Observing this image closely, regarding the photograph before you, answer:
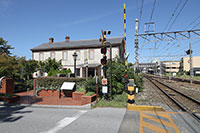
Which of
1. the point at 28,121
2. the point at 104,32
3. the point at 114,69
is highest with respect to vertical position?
the point at 104,32

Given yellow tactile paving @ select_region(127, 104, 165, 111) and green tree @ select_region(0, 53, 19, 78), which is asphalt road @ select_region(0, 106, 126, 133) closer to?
yellow tactile paving @ select_region(127, 104, 165, 111)

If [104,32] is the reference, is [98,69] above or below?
below

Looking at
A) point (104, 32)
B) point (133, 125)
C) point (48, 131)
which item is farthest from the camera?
point (104, 32)

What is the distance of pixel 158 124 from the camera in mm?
4906

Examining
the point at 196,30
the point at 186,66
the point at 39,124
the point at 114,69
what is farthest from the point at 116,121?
the point at 186,66

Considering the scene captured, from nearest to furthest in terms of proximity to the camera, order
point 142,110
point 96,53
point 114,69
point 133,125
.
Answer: point 133,125, point 142,110, point 114,69, point 96,53

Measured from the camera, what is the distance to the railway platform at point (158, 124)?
4.41 m

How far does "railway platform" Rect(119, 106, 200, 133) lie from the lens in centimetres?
441

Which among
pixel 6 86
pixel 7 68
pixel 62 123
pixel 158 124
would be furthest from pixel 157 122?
pixel 7 68

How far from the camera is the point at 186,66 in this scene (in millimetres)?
78000

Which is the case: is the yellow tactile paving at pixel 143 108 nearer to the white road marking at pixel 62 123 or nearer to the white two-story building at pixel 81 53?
the white road marking at pixel 62 123

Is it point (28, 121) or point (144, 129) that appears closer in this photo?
point (144, 129)

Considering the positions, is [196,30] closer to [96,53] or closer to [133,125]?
[96,53]

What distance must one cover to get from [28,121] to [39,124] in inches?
26.8
